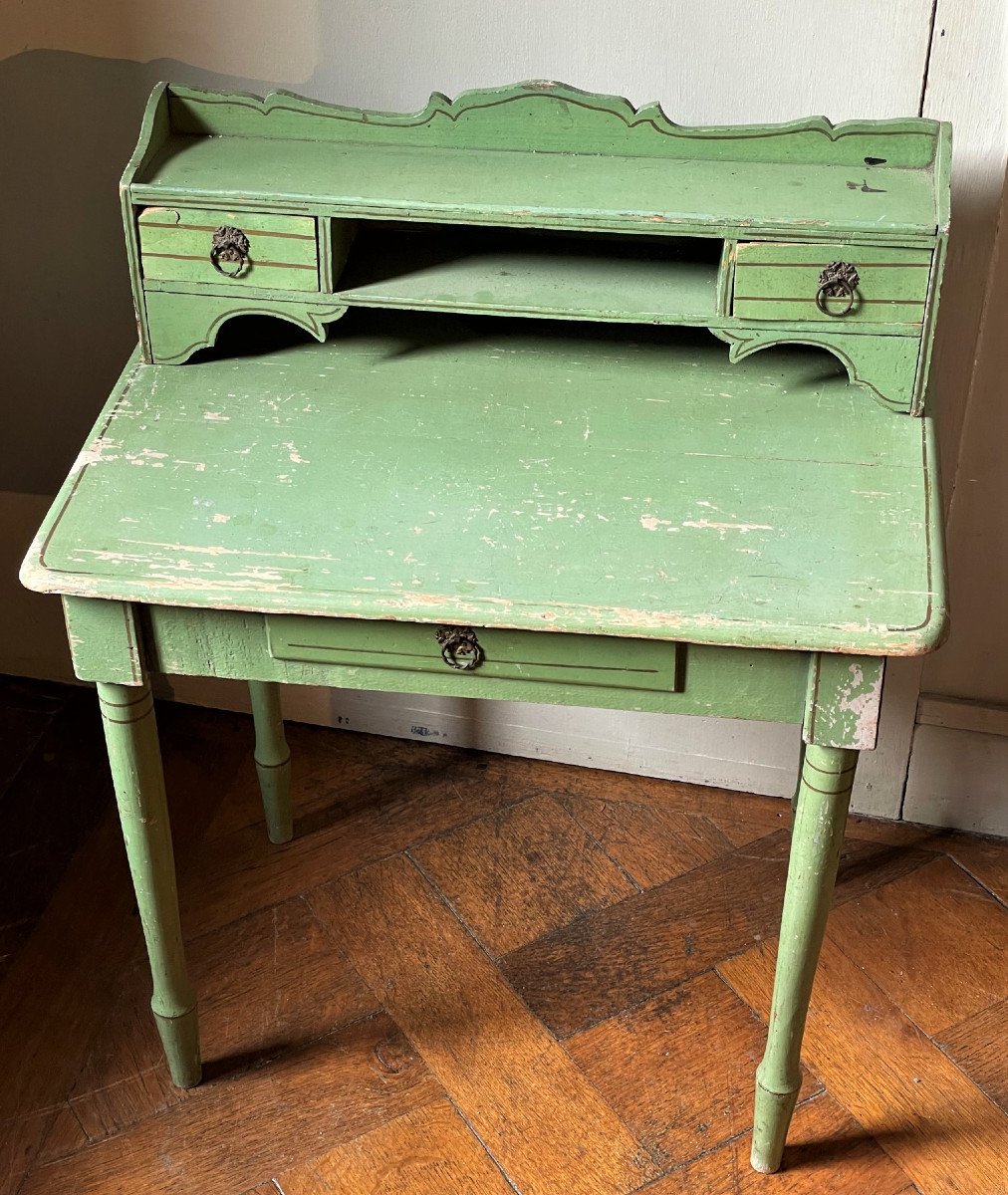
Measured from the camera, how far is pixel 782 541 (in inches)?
52.8

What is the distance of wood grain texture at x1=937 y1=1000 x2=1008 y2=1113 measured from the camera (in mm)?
1806

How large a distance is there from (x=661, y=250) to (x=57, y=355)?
100 cm

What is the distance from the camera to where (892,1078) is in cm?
182

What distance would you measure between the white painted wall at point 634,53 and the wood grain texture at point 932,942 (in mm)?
514

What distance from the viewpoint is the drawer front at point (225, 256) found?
154 cm

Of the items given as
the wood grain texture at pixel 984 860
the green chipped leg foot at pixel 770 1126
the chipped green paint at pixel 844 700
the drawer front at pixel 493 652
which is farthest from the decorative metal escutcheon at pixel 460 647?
the wood grain texture at pixel 984 860

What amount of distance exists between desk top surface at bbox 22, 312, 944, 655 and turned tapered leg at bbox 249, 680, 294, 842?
1.86ft

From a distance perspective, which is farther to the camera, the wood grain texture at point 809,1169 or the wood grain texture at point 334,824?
the wood grain texture at point 334,824

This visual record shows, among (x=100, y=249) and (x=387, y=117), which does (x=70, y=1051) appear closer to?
(x=100, y=249)

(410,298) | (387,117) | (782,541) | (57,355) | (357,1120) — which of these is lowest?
A: (357,1120)

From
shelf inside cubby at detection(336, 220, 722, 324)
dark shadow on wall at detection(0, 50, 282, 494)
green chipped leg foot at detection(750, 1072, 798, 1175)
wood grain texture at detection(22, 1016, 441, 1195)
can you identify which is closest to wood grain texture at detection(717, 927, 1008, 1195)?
green chipped leg foot at detection(750, 1072, 798, 1175)

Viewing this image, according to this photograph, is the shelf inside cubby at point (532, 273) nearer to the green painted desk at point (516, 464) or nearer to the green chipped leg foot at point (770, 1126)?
the green painted desk at point (516, 464)

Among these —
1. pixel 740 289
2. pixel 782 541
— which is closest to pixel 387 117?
pixel 740 289

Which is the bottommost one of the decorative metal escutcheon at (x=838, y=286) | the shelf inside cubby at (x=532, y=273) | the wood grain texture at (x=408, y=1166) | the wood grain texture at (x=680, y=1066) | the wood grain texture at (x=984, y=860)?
the wood grain texture at (x=408, y=1166)
